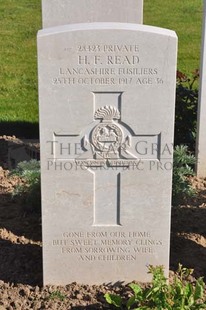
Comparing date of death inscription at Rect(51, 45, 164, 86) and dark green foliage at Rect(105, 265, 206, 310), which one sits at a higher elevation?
date of death inscription at Rect(51, 45, 164, 86)

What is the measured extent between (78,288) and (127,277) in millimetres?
344

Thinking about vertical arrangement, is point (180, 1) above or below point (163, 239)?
above

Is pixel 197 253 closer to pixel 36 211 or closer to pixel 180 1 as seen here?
pixel 36 211

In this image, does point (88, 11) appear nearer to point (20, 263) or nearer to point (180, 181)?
point (180, 181)

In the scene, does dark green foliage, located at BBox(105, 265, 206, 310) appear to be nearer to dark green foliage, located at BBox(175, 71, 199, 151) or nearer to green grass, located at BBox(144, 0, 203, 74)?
dark green foliage, located at BBox(175, 71, 199, 151)

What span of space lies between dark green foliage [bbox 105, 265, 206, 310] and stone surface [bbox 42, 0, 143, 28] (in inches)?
115

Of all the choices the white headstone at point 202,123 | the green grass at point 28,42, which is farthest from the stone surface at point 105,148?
the green grass at point 28,42

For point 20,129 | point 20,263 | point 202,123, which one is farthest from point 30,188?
point 20,129

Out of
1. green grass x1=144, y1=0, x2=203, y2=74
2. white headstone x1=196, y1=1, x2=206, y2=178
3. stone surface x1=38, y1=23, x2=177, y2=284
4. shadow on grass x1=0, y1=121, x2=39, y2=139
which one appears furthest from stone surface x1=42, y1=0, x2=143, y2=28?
green grass x1=144, y1=0, x2=203, y2=74

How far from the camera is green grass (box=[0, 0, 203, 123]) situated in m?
8.73

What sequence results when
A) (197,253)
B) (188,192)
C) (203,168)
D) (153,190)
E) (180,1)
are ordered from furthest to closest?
(180,1), (203,168), (188,192), (197,253), (153,190)

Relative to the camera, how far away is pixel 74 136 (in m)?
4.05

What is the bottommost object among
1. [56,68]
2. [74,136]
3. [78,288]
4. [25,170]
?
[78,288]

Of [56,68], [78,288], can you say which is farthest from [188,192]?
[56,68]
